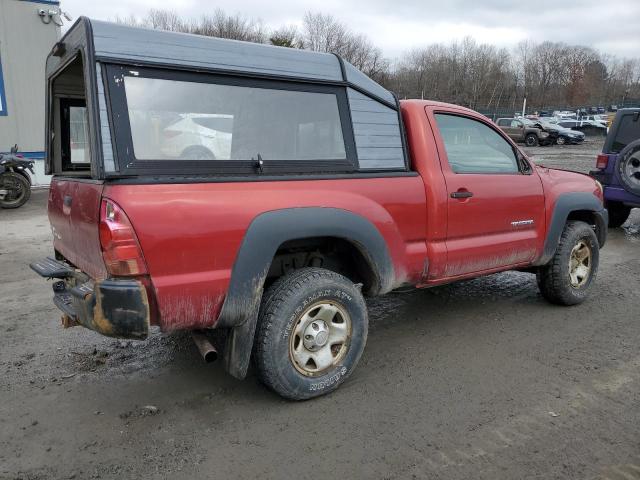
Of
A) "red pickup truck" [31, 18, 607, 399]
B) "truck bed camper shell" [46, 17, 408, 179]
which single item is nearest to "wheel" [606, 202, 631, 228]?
"red pickup truck" [31, 18, 607, 399]

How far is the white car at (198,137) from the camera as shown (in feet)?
9.25

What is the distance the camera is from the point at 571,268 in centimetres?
494

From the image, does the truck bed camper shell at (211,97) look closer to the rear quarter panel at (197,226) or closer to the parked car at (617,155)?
the rear quarter panel at (197,226)

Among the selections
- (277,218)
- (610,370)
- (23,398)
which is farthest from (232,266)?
(610,370)

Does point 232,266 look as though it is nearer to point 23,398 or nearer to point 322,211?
point 322,211

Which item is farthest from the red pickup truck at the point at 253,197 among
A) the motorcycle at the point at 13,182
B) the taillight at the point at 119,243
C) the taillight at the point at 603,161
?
the motorcycle at the point at 13,182

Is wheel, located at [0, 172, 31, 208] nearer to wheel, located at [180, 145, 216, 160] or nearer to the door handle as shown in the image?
wheel, located at [180, 145, 216, 160]

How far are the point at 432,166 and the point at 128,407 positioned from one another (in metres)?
2.58

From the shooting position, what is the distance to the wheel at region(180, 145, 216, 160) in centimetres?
285

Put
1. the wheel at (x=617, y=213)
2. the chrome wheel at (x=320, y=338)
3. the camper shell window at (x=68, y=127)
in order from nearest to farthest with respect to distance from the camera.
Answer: the chrome wheel at (x=320, y=338), the camper shell window at (x=68, y=127), the wheel at (x=617, y=213)

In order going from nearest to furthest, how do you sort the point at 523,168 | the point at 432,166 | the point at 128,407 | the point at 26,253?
1. the point at 128,407
2. the point at 432,166
3. the point at 523,168
4. the point at 26,253

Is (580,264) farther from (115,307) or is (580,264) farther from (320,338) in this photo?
(115,307)

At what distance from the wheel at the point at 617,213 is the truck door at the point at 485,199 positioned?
17.3ft

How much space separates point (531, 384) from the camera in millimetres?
3438
